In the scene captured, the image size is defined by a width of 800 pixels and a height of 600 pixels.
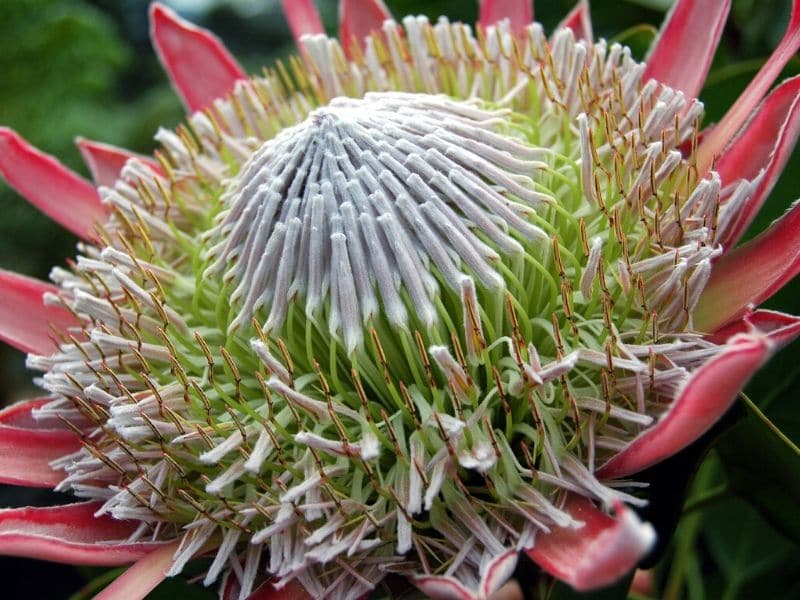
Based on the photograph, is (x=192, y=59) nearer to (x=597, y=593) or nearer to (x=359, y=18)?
(x=359, y=18)

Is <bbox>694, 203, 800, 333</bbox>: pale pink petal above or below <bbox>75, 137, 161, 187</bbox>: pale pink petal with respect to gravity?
below

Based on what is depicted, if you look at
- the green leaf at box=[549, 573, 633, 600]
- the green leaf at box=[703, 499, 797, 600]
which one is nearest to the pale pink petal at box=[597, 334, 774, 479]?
the green leaf at box=[549, 573, 633, 600]

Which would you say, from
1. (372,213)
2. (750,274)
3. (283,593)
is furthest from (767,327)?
(283,593)

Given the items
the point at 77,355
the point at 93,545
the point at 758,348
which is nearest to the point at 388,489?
the point at 93,545

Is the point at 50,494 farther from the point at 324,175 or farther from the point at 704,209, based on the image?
the point at 704,209

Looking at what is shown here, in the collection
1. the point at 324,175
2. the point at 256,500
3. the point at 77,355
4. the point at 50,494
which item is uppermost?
the point at 324,175

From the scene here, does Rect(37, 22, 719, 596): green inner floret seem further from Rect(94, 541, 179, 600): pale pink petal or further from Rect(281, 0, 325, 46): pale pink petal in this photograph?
Rect(281, 0, 325, 46): pale pink petal

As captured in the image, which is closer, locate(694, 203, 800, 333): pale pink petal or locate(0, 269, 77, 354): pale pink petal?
locate(694, 203, 800, 333): pale pink petal

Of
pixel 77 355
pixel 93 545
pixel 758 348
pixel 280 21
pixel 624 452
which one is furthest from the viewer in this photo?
pixel 280 21
